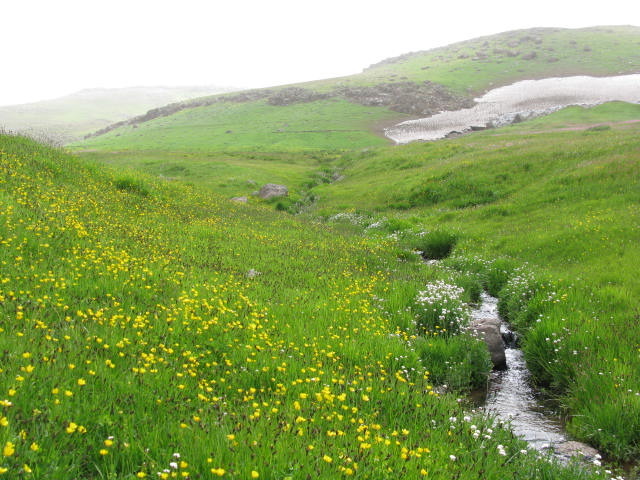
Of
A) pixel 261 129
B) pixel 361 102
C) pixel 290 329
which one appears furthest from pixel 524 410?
pixel 361 102

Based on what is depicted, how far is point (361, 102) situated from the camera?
5064 inches

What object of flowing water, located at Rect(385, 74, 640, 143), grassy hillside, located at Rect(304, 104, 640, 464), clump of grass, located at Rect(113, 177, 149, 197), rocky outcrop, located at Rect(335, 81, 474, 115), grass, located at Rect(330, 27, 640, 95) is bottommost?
grassy hillside, located at Rect(304, 104, 640, 464)

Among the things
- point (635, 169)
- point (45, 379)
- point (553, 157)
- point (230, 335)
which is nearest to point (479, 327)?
A: point (230, 335)

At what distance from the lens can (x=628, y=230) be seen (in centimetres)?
1473

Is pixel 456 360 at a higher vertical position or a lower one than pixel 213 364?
lower

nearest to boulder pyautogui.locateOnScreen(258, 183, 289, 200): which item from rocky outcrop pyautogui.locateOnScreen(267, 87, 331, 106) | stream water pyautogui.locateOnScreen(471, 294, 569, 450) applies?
stream water pyautogui.locateOnScreen(471, 294, 569, 450)

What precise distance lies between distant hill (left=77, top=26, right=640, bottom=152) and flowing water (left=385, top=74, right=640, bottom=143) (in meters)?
6.16

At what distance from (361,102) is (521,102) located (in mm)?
45146

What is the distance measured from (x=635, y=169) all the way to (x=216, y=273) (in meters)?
21.8

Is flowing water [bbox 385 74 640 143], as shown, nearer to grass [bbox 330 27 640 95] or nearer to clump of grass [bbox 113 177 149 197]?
grass [bbox 330 27 640 95]

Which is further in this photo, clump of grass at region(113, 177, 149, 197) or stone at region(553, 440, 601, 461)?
clump of grass at region(113, 177, 149, 197)

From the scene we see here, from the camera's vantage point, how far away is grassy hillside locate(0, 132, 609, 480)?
399 centimetres

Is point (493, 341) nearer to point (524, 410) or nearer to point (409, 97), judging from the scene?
point (524, 410)

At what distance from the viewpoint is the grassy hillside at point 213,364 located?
13.1ft
